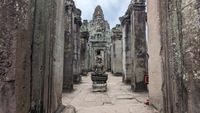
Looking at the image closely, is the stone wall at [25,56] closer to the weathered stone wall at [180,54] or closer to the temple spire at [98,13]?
the weathered stone wall at [180,54]

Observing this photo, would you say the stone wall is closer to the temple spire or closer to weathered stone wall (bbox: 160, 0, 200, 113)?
weathered stone wall (bbox: 160, 0, 200, 113)

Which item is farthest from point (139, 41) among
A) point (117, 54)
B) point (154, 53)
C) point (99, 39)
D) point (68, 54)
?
point (99, 39)

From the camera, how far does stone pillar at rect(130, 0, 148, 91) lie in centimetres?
933

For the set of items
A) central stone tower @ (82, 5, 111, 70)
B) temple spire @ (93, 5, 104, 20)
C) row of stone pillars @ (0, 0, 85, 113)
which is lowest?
row of stone pillars @ (0, 0, 85, 113)

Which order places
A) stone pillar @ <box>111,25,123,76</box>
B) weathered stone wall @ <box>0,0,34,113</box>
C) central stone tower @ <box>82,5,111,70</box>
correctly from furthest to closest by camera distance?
1. central stone tower @ <box>82,5,111,70</box>
2. stone pillar @ <box>111,25,123,76</box>
3. weathered stone wall @ <box>0,0,34,113</box>

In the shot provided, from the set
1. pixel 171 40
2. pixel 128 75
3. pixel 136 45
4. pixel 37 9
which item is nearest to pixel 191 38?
pixel 171 40

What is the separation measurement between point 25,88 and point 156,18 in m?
3.76

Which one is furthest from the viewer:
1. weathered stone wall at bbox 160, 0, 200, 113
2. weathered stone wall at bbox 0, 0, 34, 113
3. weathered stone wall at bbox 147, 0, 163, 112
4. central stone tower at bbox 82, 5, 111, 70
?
central stone tower at bbox 82, 5, 111, 70

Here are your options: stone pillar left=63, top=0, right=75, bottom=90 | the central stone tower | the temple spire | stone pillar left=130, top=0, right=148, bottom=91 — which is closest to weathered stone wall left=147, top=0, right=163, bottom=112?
stone pillar left=130, top=0, right=148, bottom=91

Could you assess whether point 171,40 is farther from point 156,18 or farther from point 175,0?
point 156,18

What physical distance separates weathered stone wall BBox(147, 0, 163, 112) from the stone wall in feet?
9.04

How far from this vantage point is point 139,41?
9586 millimetres

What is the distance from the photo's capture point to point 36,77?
3.13 meters

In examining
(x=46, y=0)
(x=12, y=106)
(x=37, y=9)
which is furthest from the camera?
(x=46, y=0)
